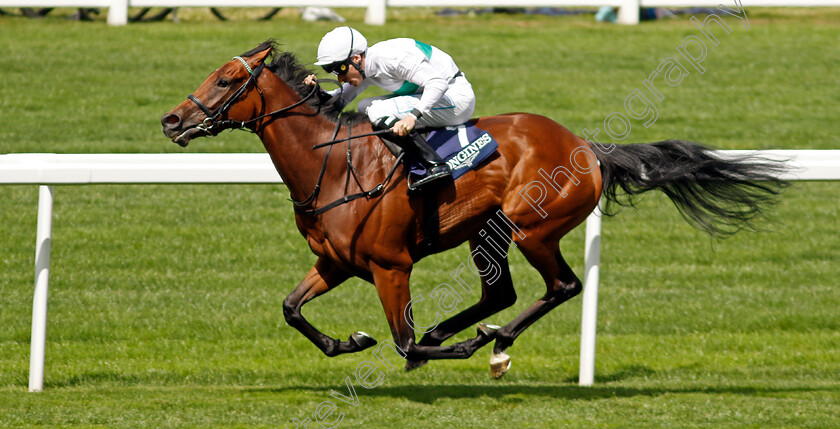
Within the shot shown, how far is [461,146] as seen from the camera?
4.83 m

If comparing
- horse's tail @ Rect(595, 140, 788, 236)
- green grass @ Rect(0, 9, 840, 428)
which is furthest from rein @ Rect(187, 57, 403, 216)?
horse's tail @ Rect(595, 140, 788, 236)

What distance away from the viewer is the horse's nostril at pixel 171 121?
4523mm

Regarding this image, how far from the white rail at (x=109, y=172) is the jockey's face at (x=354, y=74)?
76cm

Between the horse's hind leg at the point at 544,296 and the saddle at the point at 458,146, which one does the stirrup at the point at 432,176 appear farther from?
the horse's hind leg at the point at 544,296

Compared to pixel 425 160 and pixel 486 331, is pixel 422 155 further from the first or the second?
pixel 486 331

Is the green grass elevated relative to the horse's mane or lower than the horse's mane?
lower

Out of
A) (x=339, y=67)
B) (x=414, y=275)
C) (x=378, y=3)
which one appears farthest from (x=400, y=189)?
(x=378, y=3)

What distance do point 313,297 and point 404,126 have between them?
955mm

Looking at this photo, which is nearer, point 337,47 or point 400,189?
point 337,47

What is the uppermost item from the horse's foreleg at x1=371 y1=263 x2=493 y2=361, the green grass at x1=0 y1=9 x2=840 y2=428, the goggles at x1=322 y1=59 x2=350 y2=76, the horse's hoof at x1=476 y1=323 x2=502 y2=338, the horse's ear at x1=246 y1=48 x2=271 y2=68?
the goggles at x1=322 y1=59 x2=350 y2=76

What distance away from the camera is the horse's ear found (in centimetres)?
471

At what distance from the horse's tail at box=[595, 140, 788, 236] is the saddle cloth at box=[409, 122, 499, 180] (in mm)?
662

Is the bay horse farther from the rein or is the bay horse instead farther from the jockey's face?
the jockey's face
